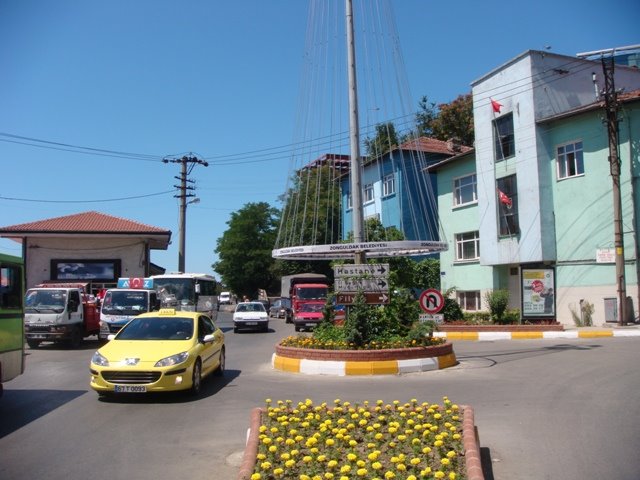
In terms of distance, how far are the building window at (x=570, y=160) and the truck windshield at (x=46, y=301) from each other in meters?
22.0

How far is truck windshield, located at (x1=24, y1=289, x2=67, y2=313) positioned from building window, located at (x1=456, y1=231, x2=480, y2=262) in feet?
69.8

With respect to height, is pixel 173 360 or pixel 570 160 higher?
pixel 570 160

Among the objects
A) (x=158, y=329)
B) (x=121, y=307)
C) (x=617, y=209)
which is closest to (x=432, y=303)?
(x=158, y=329)

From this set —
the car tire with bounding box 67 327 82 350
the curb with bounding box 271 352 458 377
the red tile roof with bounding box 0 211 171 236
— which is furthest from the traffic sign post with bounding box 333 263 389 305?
the red tile roof with bounding box 0 211 171 236

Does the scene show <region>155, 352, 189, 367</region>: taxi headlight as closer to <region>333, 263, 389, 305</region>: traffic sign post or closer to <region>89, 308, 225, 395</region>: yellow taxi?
<region>89, 308, 225, 395</region>: yellow taxi

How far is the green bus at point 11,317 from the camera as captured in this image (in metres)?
8.99

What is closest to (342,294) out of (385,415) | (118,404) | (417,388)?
(417,388)

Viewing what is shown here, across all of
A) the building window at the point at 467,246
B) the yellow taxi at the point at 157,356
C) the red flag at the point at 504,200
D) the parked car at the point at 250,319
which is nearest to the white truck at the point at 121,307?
the parked car at the point at 250,319

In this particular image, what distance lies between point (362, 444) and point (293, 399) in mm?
3782

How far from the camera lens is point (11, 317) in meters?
9.30

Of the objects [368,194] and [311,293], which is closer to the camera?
[311,293]

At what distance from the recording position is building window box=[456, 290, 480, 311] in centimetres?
3203

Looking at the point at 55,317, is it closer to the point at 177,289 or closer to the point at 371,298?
the point at 177,289

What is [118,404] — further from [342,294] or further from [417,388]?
[342,294]
